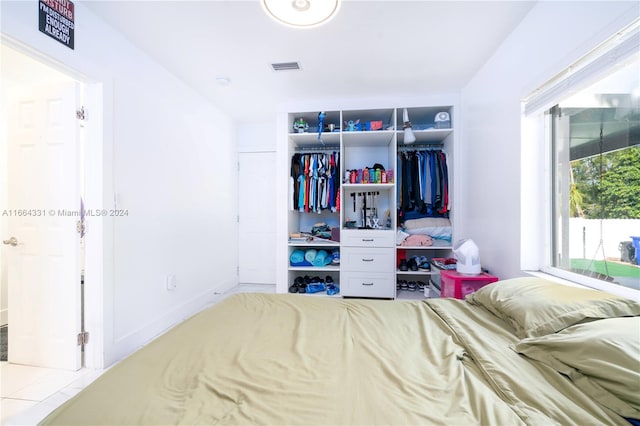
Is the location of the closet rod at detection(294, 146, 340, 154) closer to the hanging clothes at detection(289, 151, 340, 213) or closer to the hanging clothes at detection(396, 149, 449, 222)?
the hanging clothes at detection(289, 151, 340, 213)

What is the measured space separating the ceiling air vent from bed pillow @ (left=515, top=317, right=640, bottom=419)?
247 centimetres

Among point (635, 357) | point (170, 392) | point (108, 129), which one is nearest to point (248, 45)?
point (108, 129)

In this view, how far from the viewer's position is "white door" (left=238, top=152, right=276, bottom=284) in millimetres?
3688

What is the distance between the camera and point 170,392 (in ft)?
2.32

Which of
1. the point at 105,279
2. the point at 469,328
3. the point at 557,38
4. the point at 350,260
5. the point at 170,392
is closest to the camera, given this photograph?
the point at 170,392

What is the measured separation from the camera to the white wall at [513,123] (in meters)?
1.33


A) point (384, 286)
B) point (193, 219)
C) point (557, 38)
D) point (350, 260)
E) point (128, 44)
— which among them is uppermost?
point (128, 44)

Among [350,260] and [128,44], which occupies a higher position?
[128,44]

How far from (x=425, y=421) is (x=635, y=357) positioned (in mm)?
575

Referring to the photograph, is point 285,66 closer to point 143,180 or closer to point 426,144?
point 143,180

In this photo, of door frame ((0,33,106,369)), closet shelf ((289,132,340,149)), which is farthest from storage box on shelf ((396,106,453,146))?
door frame ((0,33,106,369))

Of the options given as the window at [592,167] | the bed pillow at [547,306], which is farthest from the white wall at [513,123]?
the bed pillow at [547,306]

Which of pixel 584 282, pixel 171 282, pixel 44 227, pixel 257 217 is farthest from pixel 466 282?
pixel 44 227

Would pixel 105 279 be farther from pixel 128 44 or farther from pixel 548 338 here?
pixel 548 338
